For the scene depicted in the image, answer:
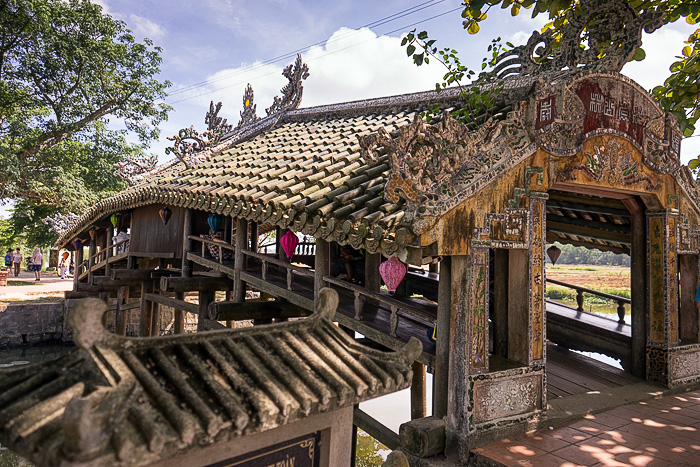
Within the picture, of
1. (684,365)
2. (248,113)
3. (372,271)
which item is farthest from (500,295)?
(248,113)

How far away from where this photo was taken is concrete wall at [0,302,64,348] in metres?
16.9

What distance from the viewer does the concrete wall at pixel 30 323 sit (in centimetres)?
1688

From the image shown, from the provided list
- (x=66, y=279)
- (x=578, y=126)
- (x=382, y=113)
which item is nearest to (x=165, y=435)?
(x=578, y=126)

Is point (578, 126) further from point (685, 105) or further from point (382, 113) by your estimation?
point (382, 113)

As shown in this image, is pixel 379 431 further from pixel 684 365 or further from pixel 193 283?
pixel 684 365

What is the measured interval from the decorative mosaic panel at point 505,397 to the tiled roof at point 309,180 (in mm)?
1874

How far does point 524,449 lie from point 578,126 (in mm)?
3775

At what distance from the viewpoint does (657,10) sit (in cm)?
589

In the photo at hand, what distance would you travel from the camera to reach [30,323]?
17.3m

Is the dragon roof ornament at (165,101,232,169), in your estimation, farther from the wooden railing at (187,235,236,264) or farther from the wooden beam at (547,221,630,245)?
the wooden beam at (547,221,630,245)

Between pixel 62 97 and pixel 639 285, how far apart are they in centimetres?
2293

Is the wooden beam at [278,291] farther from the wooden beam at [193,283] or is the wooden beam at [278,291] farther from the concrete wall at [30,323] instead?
the concrete wall at [30,323]

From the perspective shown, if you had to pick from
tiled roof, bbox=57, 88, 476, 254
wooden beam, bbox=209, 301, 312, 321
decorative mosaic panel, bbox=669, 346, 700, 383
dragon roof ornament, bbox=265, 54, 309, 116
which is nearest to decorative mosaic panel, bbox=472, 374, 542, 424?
tiled roof, bbox=57, 88, 476, 254

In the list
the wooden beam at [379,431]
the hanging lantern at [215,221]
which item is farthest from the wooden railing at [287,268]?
the wooden beam at [379,431]
